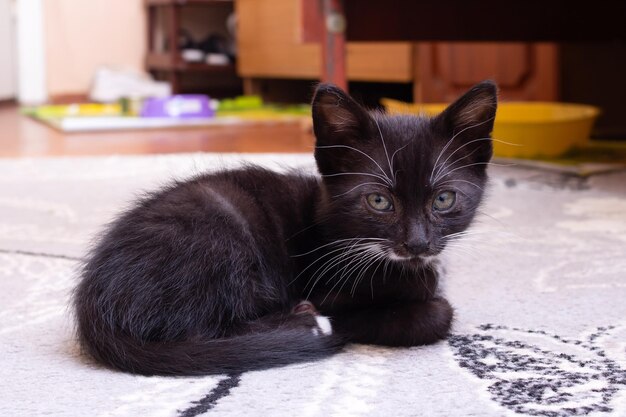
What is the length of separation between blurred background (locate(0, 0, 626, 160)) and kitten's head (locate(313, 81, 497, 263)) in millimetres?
231

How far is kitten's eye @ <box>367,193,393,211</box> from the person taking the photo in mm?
1206

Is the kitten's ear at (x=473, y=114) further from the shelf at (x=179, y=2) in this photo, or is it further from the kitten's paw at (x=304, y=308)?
the shelf at (x=179, y=2)

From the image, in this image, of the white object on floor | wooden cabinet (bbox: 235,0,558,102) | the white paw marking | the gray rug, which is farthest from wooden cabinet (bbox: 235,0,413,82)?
the white paw marking

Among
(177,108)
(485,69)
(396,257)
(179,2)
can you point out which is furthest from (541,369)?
(179,2)

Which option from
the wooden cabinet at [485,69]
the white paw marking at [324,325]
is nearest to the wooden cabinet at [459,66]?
the wooden cabinet at [485,69]

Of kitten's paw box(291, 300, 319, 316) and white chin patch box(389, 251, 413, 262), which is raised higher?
white chin patch box(389, 251, 413, 262)

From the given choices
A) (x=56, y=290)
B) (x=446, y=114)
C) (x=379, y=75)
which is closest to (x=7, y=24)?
(x=379, y=75)

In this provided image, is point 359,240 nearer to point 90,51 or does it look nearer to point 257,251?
point 257,251

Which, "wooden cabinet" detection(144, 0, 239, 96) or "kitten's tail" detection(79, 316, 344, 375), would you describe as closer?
"kitten's tail" detection(79, 316, 344, 375)

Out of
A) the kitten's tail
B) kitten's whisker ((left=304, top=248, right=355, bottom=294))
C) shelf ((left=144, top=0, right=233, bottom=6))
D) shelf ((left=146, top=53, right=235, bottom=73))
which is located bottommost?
the kitten's tail

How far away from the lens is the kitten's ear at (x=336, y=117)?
1235 millimetres

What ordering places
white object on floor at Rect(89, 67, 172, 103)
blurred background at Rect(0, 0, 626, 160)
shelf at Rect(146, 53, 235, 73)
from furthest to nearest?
shelf at Rect(146, 53, 235, 73) → white object on floor at Rect(89, 67, 172, 103) → blurred background at Rect(0, 0, 626, 160)

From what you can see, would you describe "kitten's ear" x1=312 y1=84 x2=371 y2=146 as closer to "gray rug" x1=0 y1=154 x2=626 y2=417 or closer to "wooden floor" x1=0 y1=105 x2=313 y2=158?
"gray rug" x1=0 y1=154 x2=626 y2=417

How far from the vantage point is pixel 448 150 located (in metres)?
1.25
